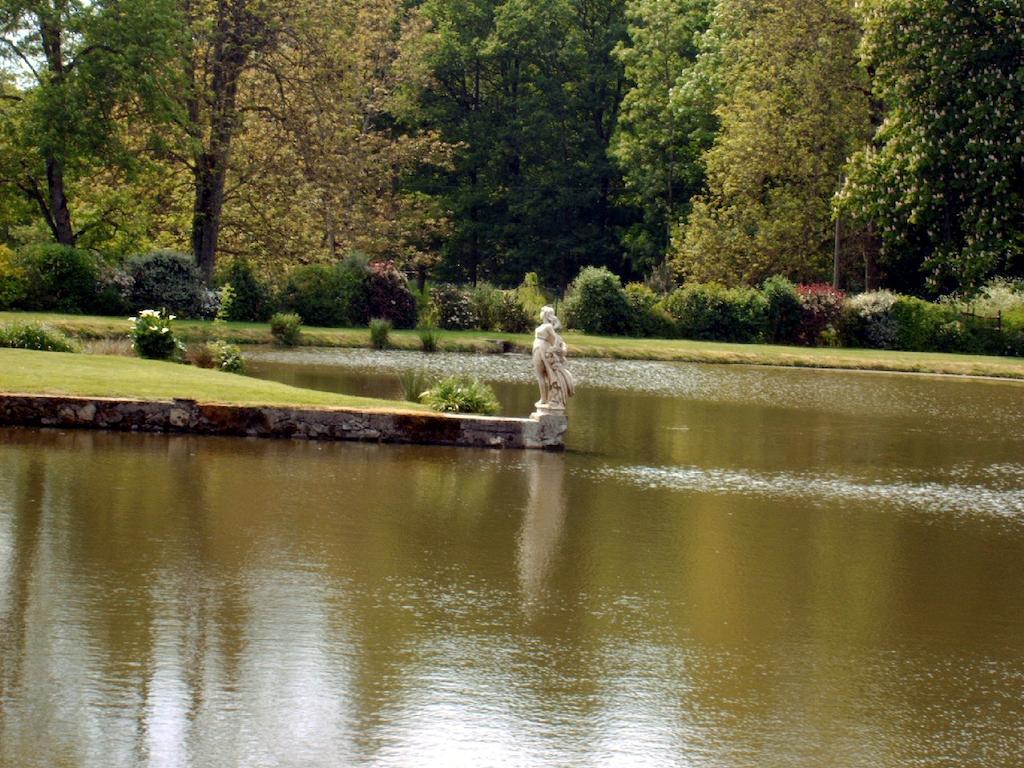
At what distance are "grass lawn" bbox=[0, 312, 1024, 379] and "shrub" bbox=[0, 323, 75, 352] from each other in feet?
32.5

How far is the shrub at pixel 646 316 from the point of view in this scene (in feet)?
142

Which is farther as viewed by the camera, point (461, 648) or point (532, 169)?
point (532, 169)

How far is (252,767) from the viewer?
6180 millimetres

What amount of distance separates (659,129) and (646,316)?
72.6 feet

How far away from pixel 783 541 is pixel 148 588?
559 cm

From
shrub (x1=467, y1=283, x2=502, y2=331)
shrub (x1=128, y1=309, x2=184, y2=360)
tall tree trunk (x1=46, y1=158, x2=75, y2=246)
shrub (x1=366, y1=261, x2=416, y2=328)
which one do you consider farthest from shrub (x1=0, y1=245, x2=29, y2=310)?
shrub (x1=467, y1=283, x2=502, y2=331)

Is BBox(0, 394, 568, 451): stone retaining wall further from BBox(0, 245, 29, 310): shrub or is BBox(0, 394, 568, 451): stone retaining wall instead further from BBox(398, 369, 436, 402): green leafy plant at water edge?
BBox(0, 245, 29, 310): shrub

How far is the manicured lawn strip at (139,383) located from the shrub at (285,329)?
13568mm

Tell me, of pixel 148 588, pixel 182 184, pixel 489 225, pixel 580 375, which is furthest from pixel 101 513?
pixel 489 225

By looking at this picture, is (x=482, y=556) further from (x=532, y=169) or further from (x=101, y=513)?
(x=532, y=169)

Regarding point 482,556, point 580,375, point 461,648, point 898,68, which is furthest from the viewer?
point 898,68

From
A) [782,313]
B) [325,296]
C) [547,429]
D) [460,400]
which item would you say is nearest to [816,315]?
[782,313]

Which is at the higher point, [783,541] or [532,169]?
[532,169]

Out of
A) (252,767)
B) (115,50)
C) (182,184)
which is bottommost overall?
(252,767)
